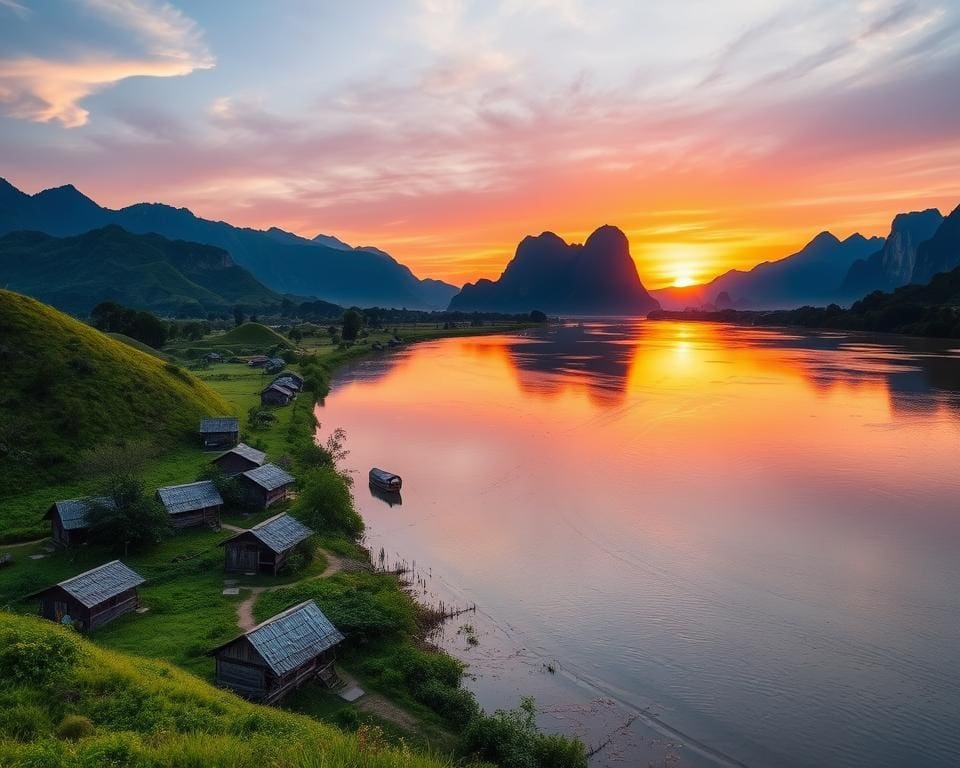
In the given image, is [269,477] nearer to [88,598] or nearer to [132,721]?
[88,598]

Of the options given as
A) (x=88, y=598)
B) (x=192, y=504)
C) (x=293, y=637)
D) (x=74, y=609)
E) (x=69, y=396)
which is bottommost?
(x=74, y=609)

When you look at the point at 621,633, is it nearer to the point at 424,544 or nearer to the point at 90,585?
the point at 424,544

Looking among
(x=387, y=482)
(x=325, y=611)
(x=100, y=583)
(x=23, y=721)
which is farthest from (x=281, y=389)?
(x=23, y=721)

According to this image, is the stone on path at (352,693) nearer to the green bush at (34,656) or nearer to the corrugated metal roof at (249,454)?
the green bush at (34,656)

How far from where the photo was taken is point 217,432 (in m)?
53.4

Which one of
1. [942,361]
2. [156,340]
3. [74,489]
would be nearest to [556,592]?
[74,489]

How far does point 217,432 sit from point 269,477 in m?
14.4

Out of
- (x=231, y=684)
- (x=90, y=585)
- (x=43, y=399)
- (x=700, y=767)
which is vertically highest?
(x=43, y=399)

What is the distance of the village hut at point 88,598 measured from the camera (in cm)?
2522

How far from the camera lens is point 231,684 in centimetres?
2178

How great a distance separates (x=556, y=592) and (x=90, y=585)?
73.9 feet

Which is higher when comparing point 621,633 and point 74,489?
point 74,489

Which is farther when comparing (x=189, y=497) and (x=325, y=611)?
(x=189, y=497)

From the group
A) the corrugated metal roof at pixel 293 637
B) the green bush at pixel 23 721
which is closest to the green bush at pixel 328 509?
the corrugated metal roof at pixel 293 637
